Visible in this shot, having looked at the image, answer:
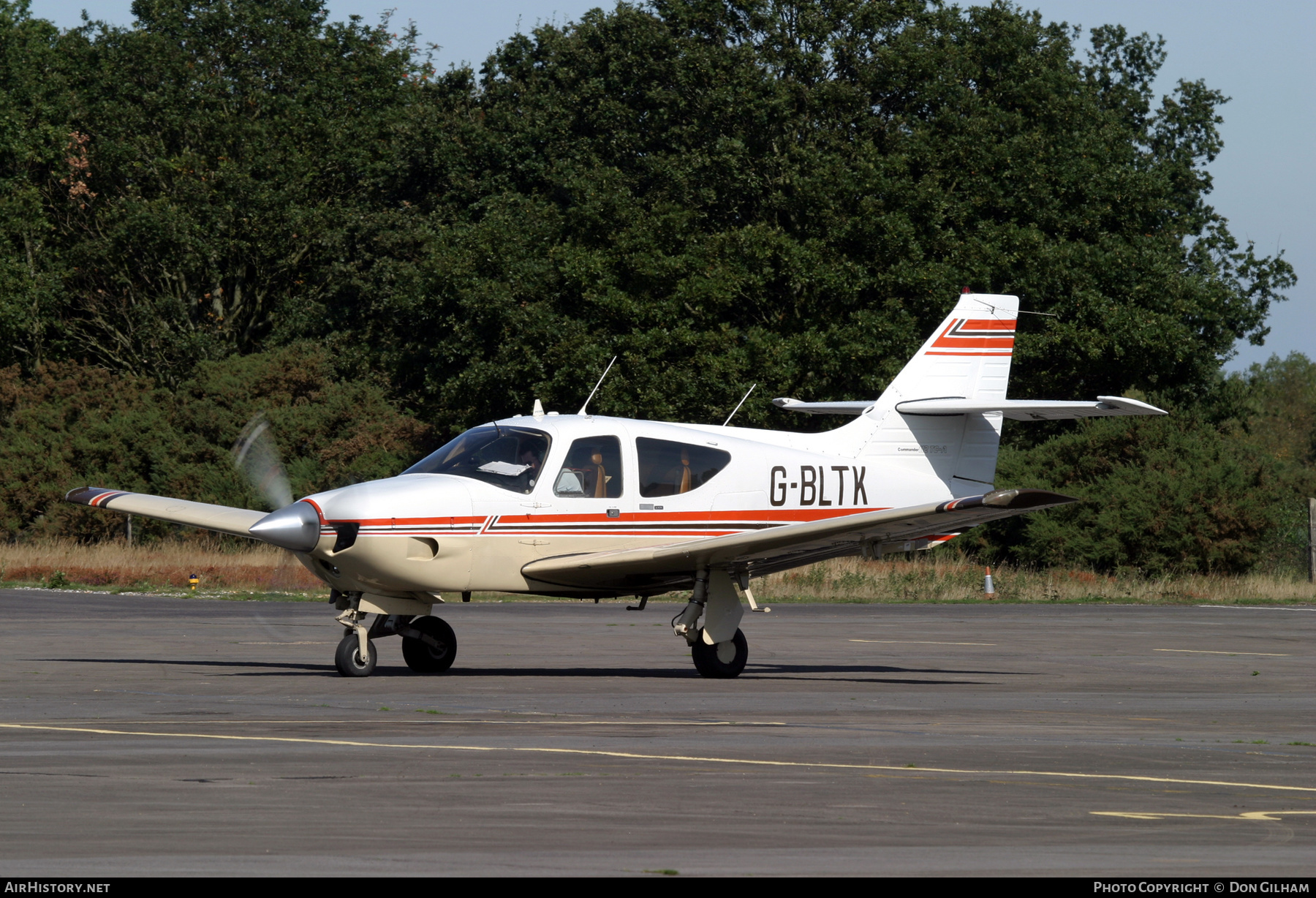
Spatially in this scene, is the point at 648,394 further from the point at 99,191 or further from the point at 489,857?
the point at 489,857

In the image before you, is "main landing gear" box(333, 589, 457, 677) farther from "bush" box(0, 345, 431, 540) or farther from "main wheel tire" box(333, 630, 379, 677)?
"bush" box(0, 345, 431, 540)

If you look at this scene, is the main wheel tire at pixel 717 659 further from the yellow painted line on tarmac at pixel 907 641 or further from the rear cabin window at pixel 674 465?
the yellow painted line on tarmac at pixel 907 641

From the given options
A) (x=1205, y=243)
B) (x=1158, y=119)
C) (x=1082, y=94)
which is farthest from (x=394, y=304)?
(x=1158, y=119)

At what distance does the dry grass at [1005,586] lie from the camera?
108 ft

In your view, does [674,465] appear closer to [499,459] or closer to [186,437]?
[499,459]

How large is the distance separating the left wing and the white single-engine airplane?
0.07ft

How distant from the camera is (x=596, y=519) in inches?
629

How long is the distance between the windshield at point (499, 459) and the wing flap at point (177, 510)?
190 cm

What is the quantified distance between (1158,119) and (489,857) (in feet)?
193

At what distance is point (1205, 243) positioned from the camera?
5369cm

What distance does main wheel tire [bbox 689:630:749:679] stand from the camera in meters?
15.9

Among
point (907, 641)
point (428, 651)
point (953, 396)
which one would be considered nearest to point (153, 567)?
point (907, 641)

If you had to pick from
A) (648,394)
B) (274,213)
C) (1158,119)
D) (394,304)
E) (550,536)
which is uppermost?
(1158,119)

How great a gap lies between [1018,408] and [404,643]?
729cm
